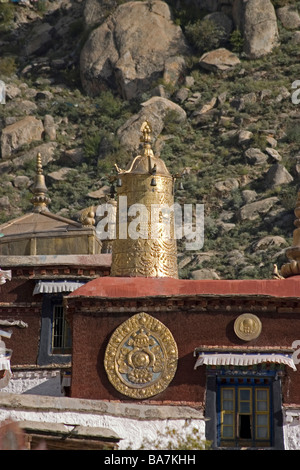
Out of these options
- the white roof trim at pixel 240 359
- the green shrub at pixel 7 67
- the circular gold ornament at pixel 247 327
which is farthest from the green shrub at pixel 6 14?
the white roof trim at pixel 240 359

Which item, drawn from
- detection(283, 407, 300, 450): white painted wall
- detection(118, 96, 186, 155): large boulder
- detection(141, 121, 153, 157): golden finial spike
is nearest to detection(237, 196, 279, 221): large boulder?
detection(118, 96, 186, 155): large boulder

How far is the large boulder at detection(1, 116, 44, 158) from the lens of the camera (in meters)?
76.8

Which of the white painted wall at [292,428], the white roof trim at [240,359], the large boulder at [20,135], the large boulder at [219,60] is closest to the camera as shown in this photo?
the white painted wall at [292,428]

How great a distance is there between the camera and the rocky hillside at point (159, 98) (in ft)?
233

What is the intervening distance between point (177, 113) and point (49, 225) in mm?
42603

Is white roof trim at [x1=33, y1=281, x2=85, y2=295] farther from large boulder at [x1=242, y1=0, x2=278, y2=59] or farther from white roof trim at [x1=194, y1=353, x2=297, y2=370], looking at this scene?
large boulder at [x1=242, y1=0, x2=278, y2=59]

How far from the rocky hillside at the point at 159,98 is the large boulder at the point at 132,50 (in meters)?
0.08

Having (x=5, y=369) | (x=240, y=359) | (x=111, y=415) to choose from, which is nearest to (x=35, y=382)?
(x=5, y=369)

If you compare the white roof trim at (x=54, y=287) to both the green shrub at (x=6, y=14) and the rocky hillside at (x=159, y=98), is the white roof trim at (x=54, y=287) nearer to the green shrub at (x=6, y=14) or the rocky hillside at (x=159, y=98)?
the rocky hillside at (x=159, y=98)

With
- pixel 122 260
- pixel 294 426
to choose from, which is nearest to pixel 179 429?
pixel 294 426

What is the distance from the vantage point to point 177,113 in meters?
77.2

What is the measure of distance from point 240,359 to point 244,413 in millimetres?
923

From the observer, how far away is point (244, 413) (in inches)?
971

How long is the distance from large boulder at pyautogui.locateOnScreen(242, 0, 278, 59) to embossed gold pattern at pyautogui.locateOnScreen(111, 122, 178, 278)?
5264cm
